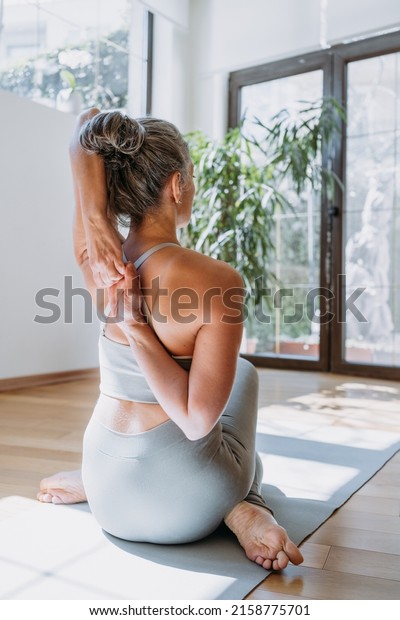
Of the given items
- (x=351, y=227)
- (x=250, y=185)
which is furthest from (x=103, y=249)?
(x=351, y=227)

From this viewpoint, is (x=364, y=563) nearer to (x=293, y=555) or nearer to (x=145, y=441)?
(x=293, y=555)

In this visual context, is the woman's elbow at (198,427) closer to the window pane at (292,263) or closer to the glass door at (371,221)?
the glass door at (371,221)

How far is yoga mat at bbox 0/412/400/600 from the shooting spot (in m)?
1.23

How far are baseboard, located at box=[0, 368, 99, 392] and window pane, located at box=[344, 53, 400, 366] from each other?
1921mm

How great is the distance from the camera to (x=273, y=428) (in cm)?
287

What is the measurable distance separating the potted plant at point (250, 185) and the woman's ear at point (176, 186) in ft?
10.8

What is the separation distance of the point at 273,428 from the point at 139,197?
1.75m

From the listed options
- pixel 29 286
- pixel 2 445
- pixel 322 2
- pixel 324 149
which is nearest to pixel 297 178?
pixel 324 149

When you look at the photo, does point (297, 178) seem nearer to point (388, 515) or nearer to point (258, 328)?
point (258, 328)

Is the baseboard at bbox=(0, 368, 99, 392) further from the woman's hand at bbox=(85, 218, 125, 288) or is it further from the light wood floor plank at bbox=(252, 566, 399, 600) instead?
the light wood floor plank at bbox=(252, 566, 399, 600)

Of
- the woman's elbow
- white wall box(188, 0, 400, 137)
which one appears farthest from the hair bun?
white wall box(188, 0, 400, 137)

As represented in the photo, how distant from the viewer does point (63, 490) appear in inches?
69.5

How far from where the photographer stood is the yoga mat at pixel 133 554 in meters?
1.23

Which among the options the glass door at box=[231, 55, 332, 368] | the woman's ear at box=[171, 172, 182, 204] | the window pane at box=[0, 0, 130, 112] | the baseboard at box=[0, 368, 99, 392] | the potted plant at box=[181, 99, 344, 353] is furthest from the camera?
the glass door at box=[231, 55, 332, 368]
